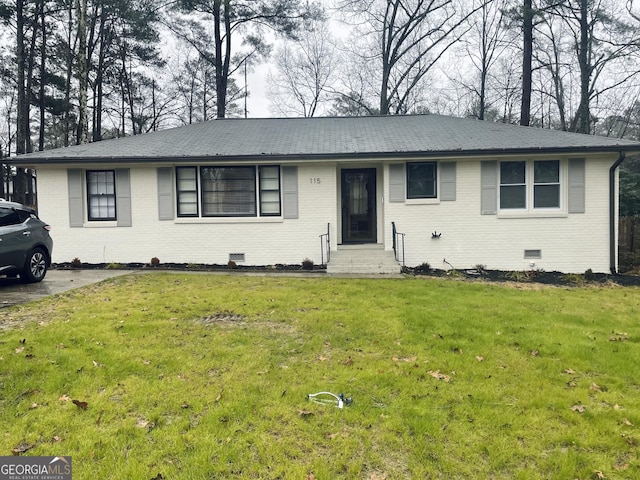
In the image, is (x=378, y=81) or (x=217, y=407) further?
(x=378, y=81)

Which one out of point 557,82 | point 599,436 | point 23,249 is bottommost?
point 599,436

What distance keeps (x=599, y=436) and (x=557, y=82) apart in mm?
24598

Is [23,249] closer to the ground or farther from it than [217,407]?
farther from it

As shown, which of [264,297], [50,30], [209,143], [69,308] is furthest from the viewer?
[50,30]

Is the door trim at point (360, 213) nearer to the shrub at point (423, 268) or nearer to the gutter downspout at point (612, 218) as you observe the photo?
the shrub at point (423, 268)

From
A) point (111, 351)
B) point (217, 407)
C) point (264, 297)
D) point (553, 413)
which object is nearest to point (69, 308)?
point (111, 351)

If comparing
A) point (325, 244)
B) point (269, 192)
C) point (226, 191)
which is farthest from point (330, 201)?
point (226, 191)

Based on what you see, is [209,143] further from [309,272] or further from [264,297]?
[264,297]

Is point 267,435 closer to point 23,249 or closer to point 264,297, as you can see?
point 264,297

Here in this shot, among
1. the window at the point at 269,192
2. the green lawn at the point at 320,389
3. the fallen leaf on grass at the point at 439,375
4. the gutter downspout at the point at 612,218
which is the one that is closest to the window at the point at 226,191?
the window at the point at 269,192

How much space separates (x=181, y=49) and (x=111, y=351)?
75.2 ft

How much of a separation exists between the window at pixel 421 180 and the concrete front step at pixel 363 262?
174cm

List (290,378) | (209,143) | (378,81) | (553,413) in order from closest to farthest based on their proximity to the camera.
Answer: (553,413) → (290,378) → (209,143) → (378,81)

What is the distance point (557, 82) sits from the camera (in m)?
22.1
